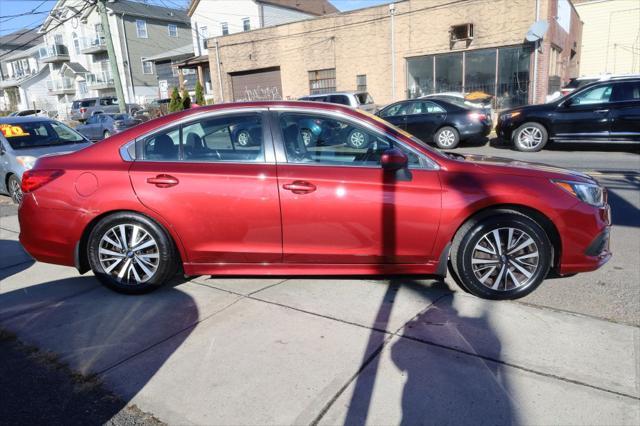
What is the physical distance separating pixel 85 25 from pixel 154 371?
53665 millimetres

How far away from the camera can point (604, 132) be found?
37.7ft

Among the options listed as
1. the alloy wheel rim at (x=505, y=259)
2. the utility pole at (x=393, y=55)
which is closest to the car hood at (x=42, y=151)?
the alloy wheel rim at (x=505, y=259)

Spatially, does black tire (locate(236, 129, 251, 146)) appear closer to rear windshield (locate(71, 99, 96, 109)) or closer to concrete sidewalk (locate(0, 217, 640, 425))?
concrete sidewalk (locate(0, 217, 640, 425))

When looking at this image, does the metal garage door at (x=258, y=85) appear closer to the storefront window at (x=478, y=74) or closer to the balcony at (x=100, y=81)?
the storefront window at (x=478, y=74)

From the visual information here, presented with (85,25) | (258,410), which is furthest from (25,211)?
(85,25)

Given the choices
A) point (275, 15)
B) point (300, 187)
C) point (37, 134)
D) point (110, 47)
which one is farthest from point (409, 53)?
point (275, 15)

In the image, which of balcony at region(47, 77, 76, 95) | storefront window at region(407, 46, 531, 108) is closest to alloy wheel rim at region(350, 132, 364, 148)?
storefront window at region(407, 46, 531, 108)

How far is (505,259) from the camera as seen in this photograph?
12.7 feet

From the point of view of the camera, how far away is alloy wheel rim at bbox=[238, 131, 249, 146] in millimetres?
4062

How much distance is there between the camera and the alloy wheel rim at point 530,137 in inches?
483

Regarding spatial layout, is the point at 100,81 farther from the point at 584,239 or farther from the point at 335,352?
the point at 584,239

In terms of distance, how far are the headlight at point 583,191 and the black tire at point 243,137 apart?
2523 millimetres

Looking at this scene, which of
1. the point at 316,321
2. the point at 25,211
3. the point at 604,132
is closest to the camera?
the point at 316,321

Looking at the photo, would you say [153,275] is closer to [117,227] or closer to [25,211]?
[117,227]
